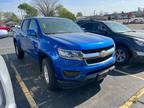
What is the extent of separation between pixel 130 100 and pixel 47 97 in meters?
1.82

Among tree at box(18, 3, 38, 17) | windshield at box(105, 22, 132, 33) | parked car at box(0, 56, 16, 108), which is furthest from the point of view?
tree at box(18, 3, 38, 17)

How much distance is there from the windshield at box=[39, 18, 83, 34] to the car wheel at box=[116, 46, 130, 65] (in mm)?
1953

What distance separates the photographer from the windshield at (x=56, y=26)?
4992 millimetres

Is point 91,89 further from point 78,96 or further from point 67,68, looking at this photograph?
point 67,68

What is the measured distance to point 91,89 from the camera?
4.57 metres

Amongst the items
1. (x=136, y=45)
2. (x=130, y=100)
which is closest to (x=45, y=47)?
(x=130, y=100)

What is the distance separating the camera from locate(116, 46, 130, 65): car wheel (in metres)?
6.42

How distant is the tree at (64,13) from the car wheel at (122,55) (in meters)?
51.7

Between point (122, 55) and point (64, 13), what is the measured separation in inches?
2222

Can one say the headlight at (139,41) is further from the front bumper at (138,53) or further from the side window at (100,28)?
the side window at (100,28)

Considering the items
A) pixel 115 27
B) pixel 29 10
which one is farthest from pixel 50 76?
pixel 29 10

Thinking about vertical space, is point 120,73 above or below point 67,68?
below

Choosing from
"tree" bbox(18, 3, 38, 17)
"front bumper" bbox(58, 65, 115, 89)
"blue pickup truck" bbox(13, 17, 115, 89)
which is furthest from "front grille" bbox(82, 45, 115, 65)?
"tree" bbox(18, 3, 38, 17)

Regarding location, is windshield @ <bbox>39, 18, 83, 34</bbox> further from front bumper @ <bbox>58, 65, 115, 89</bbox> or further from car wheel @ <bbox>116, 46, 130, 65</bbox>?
car wheel @ <bbox>116, 46, 130, 65</bbox>
